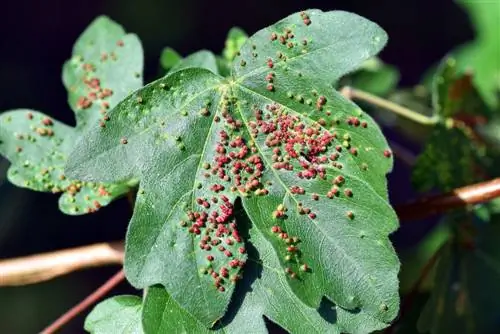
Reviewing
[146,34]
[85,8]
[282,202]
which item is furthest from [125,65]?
[85,8]

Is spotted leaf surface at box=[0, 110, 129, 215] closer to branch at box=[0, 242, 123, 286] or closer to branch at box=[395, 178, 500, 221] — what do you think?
branch at box=[0, 242, 123, 286]

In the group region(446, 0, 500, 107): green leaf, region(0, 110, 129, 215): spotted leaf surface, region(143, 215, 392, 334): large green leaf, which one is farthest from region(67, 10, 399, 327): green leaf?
region(446, 0, 500, 107): green leaf

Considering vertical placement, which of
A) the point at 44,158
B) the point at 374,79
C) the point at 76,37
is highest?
the point at 44,158

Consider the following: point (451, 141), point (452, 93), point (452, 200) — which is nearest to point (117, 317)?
point (452, 200)

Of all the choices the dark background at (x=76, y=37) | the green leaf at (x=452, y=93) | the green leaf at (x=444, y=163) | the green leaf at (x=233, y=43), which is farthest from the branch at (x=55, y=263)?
the dark background at (x=76, y=37)

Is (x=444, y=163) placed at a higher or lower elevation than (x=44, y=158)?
lower

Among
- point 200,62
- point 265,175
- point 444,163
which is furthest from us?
point 444,163

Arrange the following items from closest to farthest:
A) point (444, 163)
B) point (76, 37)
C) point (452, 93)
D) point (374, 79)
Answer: point (444, 163) < point (452, 93) < point (374, 79) < point (76, 37)

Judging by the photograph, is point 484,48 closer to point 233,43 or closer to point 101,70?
point 233,43

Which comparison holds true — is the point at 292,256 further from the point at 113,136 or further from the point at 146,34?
the point at 146,34

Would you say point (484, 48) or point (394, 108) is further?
point (484, 48)
